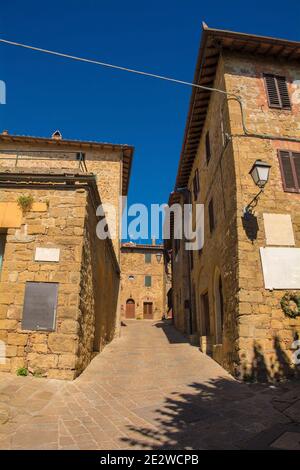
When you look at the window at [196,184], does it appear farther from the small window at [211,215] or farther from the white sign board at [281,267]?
the white sign board at [281,267]

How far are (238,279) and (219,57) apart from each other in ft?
22.6

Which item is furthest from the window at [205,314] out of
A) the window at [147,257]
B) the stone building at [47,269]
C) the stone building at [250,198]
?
the window at [147,257]

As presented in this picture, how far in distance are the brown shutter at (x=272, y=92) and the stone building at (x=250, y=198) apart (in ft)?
0.11

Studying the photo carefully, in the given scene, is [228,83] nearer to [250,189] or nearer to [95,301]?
[250,189]

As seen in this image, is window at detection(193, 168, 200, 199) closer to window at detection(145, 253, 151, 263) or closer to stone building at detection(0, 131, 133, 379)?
stone building at detection(0, 131, 133, 379)

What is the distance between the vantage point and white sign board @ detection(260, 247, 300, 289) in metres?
7.66

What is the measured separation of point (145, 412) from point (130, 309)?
27717mm

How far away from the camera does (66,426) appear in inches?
174

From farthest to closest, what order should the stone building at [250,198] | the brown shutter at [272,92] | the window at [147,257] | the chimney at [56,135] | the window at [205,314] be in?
the window at [147,257], the chimney at [56,135], the window at [205,314], the brown shutter at [272,92], the stone building at [250,198]

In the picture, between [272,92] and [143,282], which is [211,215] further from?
[143,282]

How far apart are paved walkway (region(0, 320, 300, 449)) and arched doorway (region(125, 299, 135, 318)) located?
81.2ft

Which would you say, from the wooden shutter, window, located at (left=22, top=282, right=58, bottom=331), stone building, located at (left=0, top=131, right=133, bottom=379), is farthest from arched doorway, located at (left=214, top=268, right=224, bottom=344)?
window, located at (left=22, top=282, right=58, bottom=331)

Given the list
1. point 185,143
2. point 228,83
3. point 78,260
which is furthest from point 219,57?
point 78,260

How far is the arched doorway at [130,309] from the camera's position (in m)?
32.1
